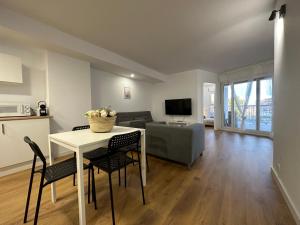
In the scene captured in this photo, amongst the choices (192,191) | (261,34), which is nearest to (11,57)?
(192,191)

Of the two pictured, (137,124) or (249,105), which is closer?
(137,124)

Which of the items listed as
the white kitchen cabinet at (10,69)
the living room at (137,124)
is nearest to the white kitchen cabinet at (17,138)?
the living room at (137,124)

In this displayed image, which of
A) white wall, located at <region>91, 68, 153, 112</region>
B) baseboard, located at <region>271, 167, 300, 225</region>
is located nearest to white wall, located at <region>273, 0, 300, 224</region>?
baseboard, located at <region>271, 167, 300, 225</region>

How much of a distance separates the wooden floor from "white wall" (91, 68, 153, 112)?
2.85m

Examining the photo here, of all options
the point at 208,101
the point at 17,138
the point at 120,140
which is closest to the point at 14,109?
the point at 17,138

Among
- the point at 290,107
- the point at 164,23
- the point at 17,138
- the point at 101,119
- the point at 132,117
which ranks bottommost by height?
the point at 17,138

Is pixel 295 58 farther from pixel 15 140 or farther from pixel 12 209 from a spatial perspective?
pixel 15 140

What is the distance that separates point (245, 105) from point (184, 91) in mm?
2385

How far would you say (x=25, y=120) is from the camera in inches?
99.5

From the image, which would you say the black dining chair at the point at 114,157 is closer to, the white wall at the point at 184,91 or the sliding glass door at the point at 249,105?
the white wall at the point at 184,91

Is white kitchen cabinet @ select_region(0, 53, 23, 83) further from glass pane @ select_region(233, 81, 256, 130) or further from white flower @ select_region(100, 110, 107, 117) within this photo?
glass pane @ select_region(233, 81, 256, 130)

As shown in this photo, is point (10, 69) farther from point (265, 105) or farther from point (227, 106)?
point (265, 105)

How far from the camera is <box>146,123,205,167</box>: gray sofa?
249 cm

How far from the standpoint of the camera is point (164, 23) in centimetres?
250
